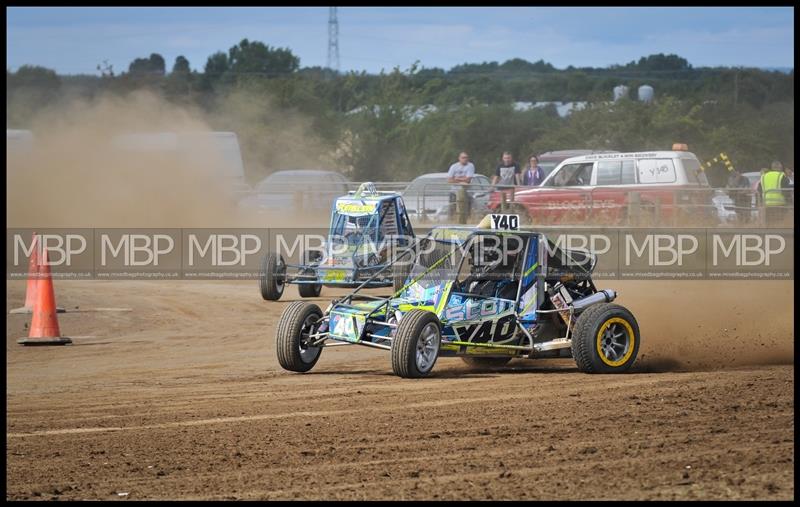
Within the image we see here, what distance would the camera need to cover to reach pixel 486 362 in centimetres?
1190

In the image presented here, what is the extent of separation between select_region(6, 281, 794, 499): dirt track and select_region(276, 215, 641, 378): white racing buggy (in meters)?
0.27

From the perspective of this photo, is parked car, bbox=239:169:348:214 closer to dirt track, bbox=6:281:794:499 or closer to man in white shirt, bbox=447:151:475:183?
man in white shirt, bbox=447:151:475:183

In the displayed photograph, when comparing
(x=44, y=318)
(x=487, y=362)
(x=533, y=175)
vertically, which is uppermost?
(x=533, y=175)

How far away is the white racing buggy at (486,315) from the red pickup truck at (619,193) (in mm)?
10220

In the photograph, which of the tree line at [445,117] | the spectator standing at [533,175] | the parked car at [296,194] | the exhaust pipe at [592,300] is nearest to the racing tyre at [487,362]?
the exhaust pipe at [592,300]

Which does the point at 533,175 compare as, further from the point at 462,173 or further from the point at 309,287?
the point at 309,287

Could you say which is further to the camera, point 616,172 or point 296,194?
point 296,194

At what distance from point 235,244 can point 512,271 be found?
12.8 meters

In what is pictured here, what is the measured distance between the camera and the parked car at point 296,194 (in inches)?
1105

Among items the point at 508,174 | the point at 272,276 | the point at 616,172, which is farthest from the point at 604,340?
the point at 508,174

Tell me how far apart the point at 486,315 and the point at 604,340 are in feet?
3.67

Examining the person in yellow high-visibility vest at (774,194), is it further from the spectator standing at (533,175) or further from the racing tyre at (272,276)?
the racing tyre at (272,276)

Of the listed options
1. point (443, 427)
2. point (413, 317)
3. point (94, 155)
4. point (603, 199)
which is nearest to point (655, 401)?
point (443, 427)

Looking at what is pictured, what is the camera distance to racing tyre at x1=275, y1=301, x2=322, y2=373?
10867 millimetres
